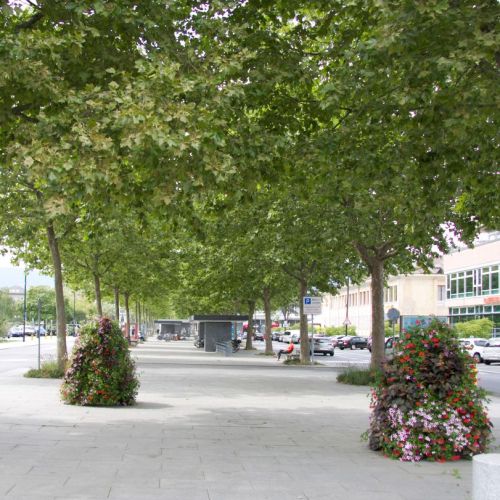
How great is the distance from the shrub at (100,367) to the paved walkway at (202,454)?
0.99 ft

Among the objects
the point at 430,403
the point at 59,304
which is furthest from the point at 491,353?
the point at 430,403

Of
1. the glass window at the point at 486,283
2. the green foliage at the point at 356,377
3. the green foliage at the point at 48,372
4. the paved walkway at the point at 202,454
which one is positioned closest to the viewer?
the paved walkway at the point at 202,454

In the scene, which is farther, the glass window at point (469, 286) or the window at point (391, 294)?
the window at point (391, 294)

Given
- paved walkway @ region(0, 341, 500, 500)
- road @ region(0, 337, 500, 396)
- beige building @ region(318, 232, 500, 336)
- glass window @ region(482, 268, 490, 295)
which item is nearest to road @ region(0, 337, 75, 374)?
road @ region(0, 337, 500, 396)

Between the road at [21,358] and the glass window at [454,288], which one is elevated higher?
the glass window at [454,288]

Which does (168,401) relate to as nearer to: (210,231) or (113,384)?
(113,384)

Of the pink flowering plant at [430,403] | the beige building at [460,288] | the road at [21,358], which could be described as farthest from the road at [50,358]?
the beige building at [460,288]

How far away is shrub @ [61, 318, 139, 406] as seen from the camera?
41.3 ft

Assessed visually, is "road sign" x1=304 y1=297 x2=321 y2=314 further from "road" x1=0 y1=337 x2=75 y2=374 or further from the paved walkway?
the paved walkway

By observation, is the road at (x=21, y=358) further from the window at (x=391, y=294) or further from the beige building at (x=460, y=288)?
the window at (x=391, y=294)

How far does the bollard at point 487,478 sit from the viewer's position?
4281mm

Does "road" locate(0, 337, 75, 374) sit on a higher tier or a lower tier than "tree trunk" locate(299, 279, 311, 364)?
lower

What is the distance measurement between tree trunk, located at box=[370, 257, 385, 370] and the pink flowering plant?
11151 millimetres

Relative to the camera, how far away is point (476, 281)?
64.1m
